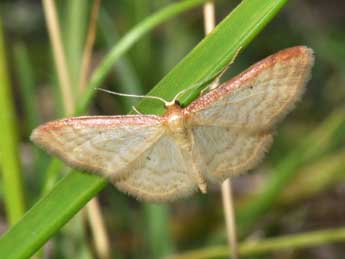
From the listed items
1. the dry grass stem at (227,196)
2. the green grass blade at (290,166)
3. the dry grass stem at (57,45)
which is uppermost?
the dry grass stem at (57,45)

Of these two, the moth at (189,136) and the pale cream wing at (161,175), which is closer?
the moth at (189,136)

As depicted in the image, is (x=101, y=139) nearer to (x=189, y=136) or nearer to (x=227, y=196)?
(x=189, y=136)

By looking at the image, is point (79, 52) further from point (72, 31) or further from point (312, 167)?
point (312, 167)

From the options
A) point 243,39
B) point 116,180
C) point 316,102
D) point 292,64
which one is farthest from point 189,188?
point 316,102

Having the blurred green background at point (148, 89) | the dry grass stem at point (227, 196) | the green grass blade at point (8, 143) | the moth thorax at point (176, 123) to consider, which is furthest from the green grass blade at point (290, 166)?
the green grass blade at point (8, 143)

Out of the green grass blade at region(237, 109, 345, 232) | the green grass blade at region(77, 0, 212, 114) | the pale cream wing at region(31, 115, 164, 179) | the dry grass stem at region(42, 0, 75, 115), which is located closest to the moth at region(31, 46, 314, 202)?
the pale cream wing at region(31, 115, 164, 179)

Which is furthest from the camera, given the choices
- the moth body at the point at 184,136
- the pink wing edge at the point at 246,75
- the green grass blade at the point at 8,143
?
the moth body at the point at 184,136

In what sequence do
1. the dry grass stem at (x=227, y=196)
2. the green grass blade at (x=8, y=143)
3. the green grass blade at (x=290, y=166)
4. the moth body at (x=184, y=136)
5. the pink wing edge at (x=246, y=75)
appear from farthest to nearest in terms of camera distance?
the green grass blade at (x=290, y=166) < the dry grass stem at (x=227, y=196) < the moth body at (x=184, y=136) < the green grass blade at (x=8, y=143) < the pink wing edge at (x=246, y=75)

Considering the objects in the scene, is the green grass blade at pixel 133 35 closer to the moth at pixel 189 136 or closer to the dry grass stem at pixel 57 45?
the moth at pixel 189 136
